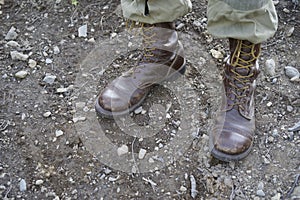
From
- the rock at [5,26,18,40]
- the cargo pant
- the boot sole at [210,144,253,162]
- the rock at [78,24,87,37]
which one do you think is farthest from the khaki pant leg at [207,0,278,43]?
the rock at [5,26,18,40]

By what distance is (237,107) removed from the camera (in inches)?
78.4

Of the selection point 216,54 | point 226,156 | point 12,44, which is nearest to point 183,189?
point 226,156

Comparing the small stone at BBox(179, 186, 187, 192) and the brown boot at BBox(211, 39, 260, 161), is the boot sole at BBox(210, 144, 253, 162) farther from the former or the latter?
the small stone at BBox(179, 186, 187, 192)

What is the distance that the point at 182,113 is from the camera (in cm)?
218

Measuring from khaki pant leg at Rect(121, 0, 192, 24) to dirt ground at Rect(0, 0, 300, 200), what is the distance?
1.26 feet

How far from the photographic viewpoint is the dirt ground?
1.94 metres

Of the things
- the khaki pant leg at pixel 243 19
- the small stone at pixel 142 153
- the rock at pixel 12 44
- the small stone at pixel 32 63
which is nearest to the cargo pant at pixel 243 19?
the khaki pant leg at pixel 243 19

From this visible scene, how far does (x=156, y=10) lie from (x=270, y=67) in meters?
0.70

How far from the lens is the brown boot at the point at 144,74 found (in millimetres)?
2113

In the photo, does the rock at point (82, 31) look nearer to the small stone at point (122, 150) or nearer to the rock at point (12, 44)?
the rock at point (12, 44)

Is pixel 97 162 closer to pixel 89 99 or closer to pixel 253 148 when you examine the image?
pixel 89 99

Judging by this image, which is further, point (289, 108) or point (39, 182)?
point (289, 108)

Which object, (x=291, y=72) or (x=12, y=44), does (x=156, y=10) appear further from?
(x=12, y=44)

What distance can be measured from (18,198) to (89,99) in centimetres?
60
